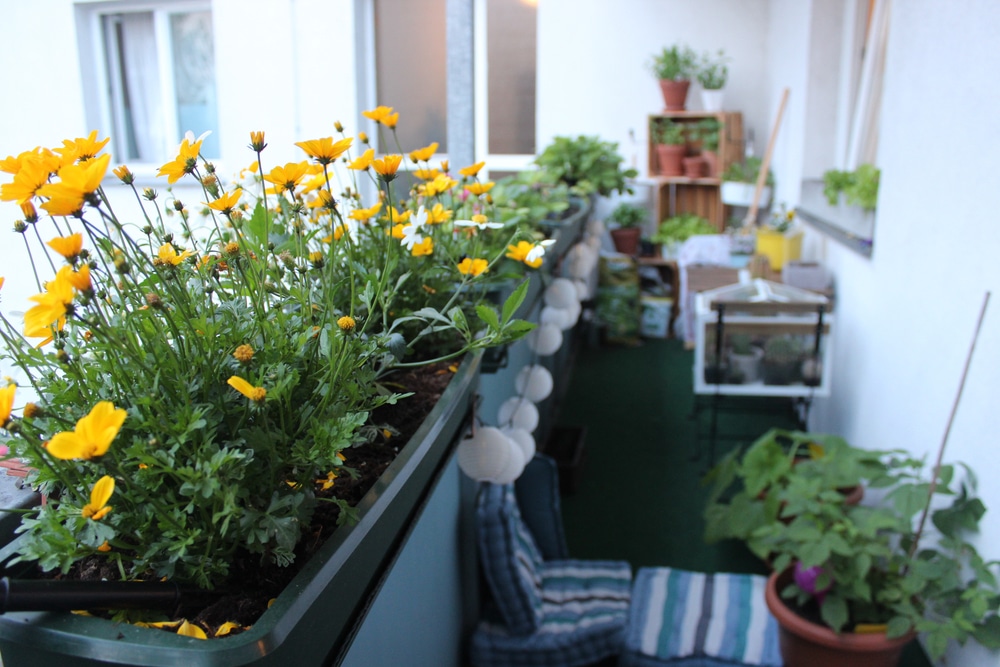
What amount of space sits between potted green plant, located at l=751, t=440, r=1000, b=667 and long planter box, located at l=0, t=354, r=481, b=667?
4.85 ft

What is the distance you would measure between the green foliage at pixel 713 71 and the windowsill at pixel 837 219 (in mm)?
1800

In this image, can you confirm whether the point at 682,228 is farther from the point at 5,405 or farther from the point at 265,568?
the point at 5,405

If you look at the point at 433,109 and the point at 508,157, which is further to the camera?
the point at 508,157

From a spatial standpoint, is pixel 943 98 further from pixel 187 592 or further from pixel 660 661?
pixel 187 592

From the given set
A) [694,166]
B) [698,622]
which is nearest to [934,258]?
[698,622]

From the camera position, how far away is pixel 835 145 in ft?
14.3

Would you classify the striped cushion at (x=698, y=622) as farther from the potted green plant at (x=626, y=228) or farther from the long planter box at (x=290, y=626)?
the potted green plant at (x=626, y=228)

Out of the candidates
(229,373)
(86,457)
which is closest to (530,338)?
(229,373)

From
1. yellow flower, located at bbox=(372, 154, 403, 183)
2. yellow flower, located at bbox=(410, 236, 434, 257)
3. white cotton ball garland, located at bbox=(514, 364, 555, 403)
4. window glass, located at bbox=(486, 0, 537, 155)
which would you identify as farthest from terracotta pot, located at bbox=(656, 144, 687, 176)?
yellow flower, located at bbox=(372, 154, 403, 183)

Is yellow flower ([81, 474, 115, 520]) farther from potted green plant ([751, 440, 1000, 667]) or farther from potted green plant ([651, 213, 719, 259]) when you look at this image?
potted green plant ([651, 213, 719, 259])

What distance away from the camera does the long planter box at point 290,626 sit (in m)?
0.49

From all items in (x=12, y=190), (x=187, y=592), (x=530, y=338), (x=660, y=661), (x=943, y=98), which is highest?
(x=943, y=98)

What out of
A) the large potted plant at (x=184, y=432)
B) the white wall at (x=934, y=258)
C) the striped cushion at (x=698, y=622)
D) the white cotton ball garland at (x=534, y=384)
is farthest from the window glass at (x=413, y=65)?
the large potted plant at (x=184, y=432)

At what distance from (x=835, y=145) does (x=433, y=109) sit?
2.29 meters
